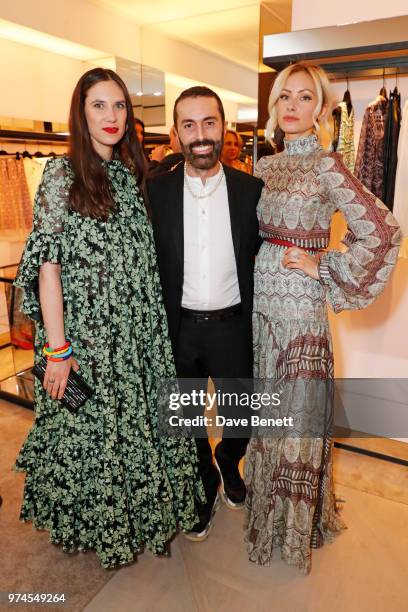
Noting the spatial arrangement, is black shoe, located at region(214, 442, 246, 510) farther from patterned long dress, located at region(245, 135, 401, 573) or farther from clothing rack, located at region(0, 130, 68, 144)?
clothing rack, located at region(0, 130, 68, 144)

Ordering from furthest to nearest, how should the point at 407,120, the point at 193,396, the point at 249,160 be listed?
the point at 249,160, the point at 407,120, the point at 193,396

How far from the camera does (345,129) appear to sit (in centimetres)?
245

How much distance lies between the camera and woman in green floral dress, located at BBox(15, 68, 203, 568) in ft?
5.13

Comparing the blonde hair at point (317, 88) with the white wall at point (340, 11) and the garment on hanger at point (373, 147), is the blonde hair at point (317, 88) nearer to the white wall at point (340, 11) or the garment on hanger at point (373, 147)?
the garment on hanger at point (373, 147)

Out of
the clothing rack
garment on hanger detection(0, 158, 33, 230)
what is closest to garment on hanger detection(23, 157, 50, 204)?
garment on hanger detection(0, 158, 33, 230)

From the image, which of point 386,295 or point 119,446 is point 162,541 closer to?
point 119,446

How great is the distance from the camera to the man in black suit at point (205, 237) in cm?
177

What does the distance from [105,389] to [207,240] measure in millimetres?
690

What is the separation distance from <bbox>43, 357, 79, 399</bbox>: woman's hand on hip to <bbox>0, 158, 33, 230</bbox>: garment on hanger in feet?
9.42

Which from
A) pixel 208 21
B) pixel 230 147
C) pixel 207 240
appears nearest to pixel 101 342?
pixel 207 240

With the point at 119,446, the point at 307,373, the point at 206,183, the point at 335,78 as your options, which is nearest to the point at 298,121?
the point at 206,183

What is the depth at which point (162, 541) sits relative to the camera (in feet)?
5.86

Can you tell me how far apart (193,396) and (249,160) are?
8.11 feet

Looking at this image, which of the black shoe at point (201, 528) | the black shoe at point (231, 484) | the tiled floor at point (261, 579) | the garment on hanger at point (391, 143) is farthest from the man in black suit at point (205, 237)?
the garment on hanger at point (391, 143)
